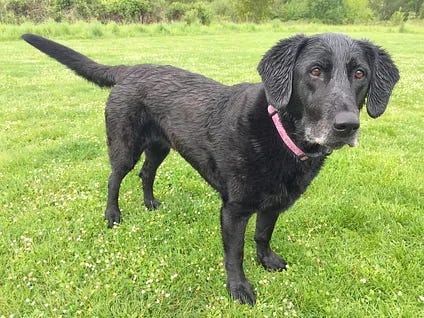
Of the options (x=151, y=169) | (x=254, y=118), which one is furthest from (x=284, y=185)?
(x=151, y=169)

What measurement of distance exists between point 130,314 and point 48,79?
1045 centimetres

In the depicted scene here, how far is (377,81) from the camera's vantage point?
8.62 feet

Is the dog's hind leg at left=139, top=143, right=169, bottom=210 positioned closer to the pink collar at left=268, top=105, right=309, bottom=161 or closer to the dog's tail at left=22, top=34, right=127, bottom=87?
the dog's tail at left=22, top=34, right=127, bottom=87

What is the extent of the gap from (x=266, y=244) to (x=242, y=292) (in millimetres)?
596

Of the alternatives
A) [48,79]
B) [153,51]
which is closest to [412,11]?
[153,51]

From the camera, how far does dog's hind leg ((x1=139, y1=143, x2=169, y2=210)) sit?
Answer: 4223 mm

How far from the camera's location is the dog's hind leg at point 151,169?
4223 millimetres

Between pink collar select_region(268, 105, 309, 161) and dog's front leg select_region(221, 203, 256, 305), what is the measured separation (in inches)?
24.8

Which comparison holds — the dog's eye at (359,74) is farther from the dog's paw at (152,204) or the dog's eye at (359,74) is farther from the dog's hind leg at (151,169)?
the dog's paw at (152,204)

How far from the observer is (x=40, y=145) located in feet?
19.6

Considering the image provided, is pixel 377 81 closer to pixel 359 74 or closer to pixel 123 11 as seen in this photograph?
pixel 359 74

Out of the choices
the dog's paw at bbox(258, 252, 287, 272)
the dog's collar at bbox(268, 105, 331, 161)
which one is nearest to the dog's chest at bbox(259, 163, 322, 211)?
the dog's collar at bbox(268, 105, 331, 161)

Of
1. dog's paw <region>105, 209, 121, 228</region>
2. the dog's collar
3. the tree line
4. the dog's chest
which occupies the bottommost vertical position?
the tree line

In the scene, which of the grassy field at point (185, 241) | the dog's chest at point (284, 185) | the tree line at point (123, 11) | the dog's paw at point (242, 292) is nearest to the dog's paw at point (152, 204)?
the grassy field at point (185, 241)
